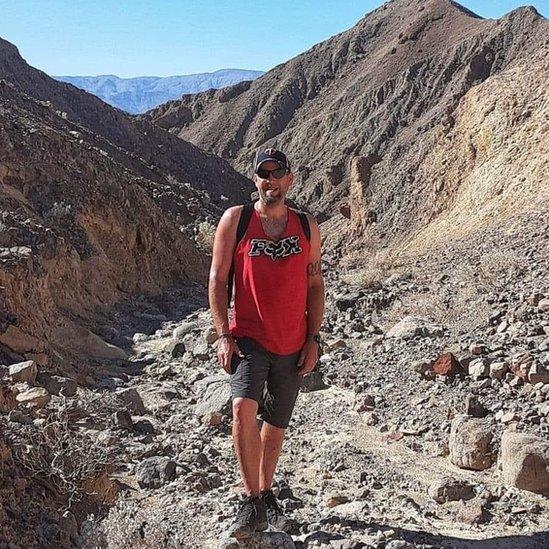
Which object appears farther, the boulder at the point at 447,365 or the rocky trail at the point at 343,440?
the boulder at the point at 447,365

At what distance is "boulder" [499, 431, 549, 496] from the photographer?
3717 millimetres

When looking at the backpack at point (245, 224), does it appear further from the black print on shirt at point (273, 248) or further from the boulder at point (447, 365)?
the boulder at point (447, 365)

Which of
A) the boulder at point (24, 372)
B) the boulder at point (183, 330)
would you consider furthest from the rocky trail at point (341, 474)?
the boulder at point (183, 330)

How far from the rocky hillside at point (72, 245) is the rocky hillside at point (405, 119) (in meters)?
5.11

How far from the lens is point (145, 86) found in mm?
188250

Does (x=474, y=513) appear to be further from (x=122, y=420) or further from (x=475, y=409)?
(x=122, y=420)

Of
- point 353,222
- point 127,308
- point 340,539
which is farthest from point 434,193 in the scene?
point 340,539

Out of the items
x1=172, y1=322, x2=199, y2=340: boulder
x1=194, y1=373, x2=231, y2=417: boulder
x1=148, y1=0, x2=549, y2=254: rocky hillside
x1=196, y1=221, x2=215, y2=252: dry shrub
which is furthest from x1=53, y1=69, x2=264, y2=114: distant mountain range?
x1=194, y1=373, x2=231, y2=417: boulder

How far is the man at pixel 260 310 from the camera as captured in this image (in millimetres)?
3145

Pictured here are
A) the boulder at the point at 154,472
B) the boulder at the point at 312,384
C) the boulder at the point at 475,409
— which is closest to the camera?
the boulder at the point at 154,472

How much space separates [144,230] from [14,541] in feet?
32.5

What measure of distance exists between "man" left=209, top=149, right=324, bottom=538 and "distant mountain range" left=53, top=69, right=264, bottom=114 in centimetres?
15984

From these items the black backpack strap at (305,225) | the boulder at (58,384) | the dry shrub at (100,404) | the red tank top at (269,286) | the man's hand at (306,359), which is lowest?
the dry shrub at (100,404)

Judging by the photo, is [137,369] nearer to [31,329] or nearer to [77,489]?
[31,329]
